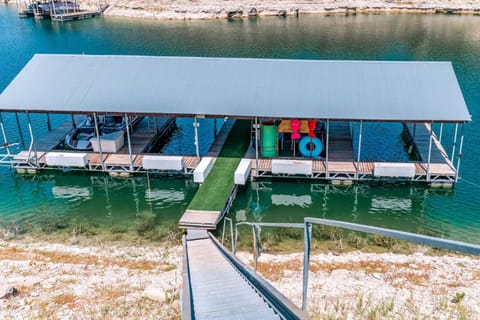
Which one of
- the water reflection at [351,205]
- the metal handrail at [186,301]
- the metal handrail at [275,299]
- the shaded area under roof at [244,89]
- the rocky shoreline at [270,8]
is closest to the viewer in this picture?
the metal handrail at [275,299]

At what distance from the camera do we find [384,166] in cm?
2477

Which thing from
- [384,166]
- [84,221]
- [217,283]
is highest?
[217,283]

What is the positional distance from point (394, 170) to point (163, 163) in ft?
39.2

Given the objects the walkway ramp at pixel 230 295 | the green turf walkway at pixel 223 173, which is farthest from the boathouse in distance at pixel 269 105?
the walkway ramp at pixel 230 295

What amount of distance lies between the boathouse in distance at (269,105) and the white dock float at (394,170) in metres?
0.05

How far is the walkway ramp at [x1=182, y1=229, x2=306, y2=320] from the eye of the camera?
28.6ft

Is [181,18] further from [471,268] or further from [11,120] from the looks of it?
[471,268]

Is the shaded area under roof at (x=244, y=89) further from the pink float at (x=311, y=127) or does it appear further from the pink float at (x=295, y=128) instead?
the pink float at (x=311, y=127)

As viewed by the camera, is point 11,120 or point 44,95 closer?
point 44,95

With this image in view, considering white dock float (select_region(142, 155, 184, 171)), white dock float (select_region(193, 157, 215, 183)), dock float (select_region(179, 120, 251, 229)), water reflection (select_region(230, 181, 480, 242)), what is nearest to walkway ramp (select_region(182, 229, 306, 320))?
dock float (select_region(179, 120, 251, 229))

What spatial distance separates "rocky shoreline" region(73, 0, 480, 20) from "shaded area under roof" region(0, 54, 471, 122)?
5390cm

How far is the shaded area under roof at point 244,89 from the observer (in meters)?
25.1

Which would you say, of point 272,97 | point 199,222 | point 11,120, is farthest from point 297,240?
point 11,120

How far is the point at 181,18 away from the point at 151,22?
5.04 metres
